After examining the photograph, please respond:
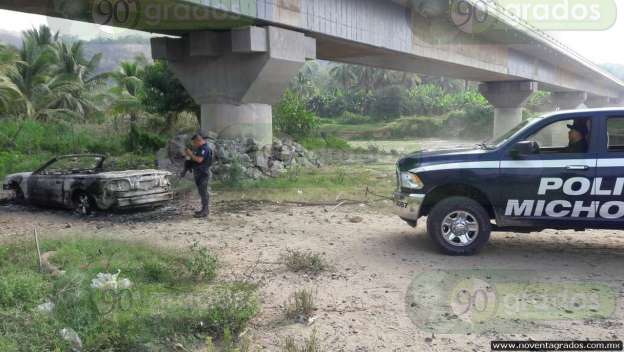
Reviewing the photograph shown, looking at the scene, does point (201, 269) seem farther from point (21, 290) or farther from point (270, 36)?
point (270, 36)

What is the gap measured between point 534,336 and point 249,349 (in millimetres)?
2499

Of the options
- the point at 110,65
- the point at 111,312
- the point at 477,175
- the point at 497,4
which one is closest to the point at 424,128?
the point at 497,4

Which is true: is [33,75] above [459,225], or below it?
above

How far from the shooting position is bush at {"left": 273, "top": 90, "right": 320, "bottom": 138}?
2186cm

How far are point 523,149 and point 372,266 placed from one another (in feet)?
8.29

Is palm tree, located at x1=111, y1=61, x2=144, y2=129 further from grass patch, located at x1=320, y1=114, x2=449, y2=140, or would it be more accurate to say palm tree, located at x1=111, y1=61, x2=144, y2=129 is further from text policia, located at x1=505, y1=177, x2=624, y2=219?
text policia, located at x1=505, y1=177, x2=624, y2=219

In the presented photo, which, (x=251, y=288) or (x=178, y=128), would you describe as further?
(x=178, y=128)

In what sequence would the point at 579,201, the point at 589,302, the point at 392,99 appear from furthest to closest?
the point at 392,99
the point at 579,201
the point at 589,302

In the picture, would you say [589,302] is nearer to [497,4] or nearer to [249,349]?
[249,349]

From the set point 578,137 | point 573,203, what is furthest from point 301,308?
point 578,137

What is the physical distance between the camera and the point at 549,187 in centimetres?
649

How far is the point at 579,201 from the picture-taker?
6.39m

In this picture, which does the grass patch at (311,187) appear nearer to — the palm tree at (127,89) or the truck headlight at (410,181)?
the truck headlight at (410,181)

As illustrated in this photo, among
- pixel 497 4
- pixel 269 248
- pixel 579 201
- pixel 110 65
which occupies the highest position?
pixel 110 65
